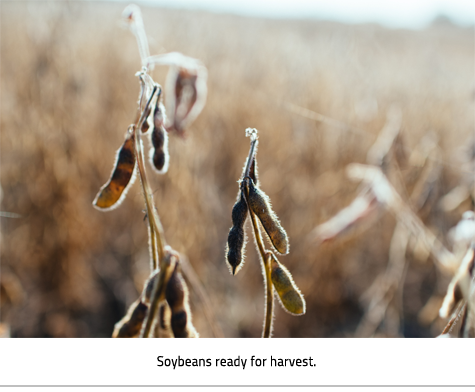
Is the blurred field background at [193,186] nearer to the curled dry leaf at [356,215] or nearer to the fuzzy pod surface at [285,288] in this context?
the curled dry leaf at [356,215]

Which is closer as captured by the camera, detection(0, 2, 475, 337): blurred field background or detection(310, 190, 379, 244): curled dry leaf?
detection(310, 190, 379, 244): curled dry leaf

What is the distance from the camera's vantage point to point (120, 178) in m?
0.49

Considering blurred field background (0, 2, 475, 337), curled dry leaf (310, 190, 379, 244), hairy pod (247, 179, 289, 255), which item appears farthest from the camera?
blurred field background (0, 2, 475, 337)

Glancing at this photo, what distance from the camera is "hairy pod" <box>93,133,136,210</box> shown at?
481 millimetres

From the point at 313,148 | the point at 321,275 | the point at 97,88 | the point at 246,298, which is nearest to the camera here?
the point at 246,298

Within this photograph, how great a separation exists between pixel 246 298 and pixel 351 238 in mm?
606

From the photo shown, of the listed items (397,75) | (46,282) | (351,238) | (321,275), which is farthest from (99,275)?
(397,75)

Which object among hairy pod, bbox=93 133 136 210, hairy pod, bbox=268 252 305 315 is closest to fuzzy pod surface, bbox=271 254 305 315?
hairy pod, bbox=268 252 305 315

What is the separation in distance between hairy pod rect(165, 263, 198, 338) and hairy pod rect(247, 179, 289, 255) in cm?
11

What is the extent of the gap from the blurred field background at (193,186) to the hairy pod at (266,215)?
0.98m

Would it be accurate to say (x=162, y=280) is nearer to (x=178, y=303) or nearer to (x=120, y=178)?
(x=178, y=303)

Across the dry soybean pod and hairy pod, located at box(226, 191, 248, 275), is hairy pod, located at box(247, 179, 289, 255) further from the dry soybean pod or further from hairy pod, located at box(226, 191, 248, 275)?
the dry soybean pod
